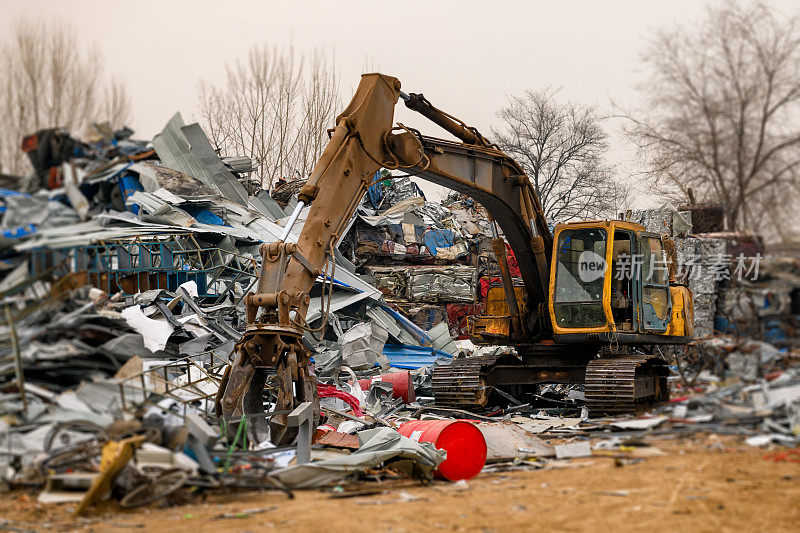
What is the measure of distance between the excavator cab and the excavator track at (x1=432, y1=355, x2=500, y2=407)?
3.83 ft

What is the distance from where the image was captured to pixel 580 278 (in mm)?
11117

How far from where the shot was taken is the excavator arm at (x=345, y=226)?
764 centimetres

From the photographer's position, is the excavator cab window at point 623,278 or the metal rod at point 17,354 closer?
the metal rod at point 17,354

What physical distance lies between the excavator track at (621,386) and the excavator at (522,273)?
0.02 meters

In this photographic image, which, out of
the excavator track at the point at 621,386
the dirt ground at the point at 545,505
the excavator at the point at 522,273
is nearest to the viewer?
the dirt ground at the point at 545,505

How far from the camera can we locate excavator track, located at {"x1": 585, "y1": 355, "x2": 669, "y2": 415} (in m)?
10.0

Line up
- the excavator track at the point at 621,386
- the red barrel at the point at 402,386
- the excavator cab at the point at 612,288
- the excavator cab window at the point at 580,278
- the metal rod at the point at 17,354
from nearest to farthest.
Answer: the metal rod at the point at 17,354 → the excavator track at the point at 621,386 → the excavator cab at the point at 612,288 → the excavator cab window at the point at 580,278 → the red barrel at the point at 402,386

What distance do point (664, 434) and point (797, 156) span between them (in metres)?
2.58

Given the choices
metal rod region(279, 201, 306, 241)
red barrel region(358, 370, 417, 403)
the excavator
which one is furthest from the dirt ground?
red barrel region(358, 370, 417, 403)

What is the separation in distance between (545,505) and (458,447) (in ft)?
5.02

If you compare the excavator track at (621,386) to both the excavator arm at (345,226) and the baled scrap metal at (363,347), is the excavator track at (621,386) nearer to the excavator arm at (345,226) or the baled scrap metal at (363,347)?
the excavator arm at (345,226)

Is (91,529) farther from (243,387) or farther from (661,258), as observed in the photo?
(661,258)

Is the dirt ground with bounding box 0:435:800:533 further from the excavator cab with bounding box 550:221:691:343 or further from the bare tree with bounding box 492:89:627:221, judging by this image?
the bare tree with bounding box 492:89:627:221

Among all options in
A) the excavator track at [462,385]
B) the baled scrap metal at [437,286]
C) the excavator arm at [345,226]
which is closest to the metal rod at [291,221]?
the excavator arm at [345,226]
